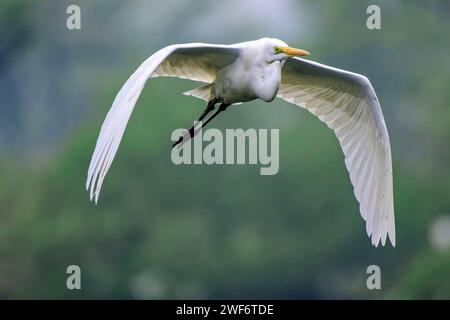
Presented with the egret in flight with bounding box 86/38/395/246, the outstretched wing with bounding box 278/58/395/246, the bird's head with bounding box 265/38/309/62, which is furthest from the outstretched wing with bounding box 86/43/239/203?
the outstretched wing with bounding box 278/58/395/246

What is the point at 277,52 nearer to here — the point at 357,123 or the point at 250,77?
the point at 250,77

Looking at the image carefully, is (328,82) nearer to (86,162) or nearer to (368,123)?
(368,123)

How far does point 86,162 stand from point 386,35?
2339mm

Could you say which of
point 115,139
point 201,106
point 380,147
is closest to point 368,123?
point 380,147

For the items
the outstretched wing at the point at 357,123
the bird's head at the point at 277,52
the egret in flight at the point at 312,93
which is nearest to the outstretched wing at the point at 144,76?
the egret in flight at the point at 312,93

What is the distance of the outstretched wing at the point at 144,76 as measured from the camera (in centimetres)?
301

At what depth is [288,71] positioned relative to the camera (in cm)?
427

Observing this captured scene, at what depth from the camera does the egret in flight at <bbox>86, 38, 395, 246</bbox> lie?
150 inches

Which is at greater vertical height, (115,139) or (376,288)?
(115,139)

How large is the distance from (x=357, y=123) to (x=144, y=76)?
4.59 feet

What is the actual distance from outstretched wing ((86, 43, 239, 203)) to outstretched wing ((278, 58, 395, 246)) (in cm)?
37

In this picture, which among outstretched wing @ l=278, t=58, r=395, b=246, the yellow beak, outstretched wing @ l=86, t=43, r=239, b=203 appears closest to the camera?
outstretched wing @ l=86, t=43, r=239, b=203

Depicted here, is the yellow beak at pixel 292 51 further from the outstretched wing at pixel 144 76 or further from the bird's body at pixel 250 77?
the outstretched wing at pixel 144 76

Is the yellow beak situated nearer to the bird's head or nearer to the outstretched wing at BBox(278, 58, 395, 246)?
the bird's head
